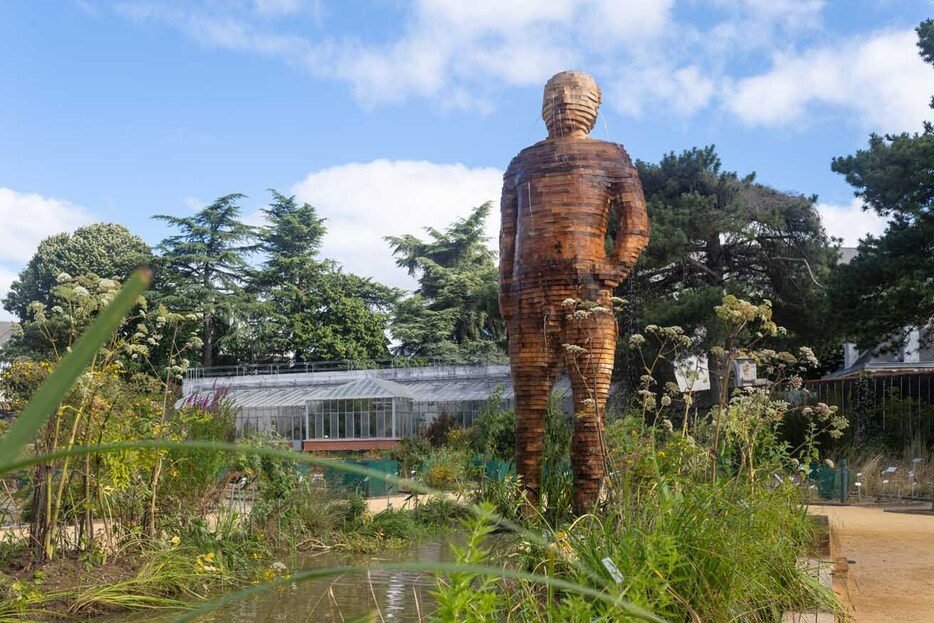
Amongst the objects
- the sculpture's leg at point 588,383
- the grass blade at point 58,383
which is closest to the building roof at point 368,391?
the sculpture's leg at point 588,383

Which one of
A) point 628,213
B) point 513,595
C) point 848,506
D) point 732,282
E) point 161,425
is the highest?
point 732,282

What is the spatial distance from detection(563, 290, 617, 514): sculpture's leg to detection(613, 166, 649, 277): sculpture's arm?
16.0 inches

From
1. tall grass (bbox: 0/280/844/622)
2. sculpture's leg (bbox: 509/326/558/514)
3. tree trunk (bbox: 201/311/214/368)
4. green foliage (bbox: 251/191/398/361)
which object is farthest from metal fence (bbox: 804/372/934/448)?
tree trunk (bbox: 201/311/214/368)

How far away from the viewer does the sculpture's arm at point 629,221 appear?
17.5 ft

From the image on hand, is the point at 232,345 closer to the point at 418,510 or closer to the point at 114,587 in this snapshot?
the point at 418,510

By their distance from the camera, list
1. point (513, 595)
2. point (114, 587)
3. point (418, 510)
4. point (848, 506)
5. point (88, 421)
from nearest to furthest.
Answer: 1. point (513, 595)
2. point (114, 587)
3. point (88, 421)
4. point (418, 510)
5. point (848, 506)

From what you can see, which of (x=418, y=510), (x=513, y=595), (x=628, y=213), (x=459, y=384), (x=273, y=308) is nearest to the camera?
(x=513, y=595)

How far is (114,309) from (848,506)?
1130 centimetres

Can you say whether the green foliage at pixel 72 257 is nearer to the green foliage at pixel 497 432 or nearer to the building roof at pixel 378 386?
the building roof at pixel 378 386

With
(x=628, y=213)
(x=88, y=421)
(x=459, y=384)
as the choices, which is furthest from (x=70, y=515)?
(x=459, y=384)

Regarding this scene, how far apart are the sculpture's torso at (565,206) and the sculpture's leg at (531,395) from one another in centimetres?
38

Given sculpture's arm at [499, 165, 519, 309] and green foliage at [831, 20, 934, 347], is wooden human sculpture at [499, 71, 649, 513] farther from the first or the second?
green foliage at [831, 20, 934, 347]

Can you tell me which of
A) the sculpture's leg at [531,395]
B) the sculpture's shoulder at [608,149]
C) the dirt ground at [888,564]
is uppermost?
the sculpture's shoulder at [608,149]

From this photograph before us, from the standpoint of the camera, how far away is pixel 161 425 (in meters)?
5.41
